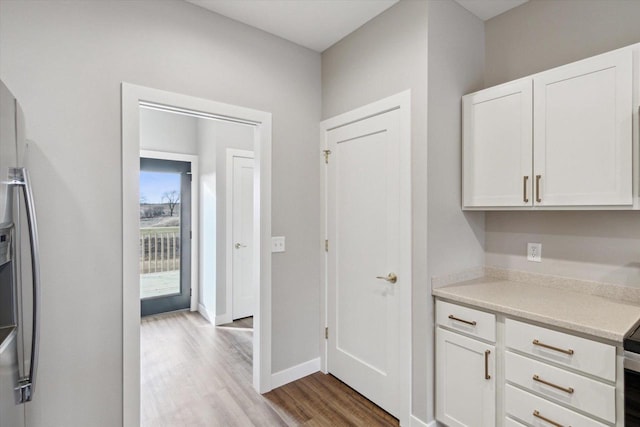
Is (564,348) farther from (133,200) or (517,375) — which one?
(133,200)

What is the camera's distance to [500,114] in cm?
201

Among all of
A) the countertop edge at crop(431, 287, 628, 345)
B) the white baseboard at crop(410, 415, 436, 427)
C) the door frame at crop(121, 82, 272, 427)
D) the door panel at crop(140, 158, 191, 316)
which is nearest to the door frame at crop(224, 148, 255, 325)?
the door panel at crop(140, 158, 191, 316)

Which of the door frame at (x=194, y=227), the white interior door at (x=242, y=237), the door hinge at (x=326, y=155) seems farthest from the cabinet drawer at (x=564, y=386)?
the door frame at (x=194, y=227)

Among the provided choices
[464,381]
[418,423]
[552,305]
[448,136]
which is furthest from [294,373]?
[448,136]

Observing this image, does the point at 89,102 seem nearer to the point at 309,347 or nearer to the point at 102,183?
the point at 102,183

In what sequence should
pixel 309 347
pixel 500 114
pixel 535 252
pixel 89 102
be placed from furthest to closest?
pixel 309 347 < pixel 535 252 < pixel 500 114 < pixel 89 102

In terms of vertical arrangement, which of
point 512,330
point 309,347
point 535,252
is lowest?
point 309,347

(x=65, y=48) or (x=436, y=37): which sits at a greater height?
(x=436, y=37)

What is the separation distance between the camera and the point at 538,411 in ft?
5.17

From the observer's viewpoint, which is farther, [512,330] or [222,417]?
[222,417]

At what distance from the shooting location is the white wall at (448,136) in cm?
202

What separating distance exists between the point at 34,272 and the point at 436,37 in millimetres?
2405

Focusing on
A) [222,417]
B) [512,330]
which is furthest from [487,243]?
[222,417]

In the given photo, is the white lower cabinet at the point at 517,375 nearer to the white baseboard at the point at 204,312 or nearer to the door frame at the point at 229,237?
the door frame at the point at 229,237
